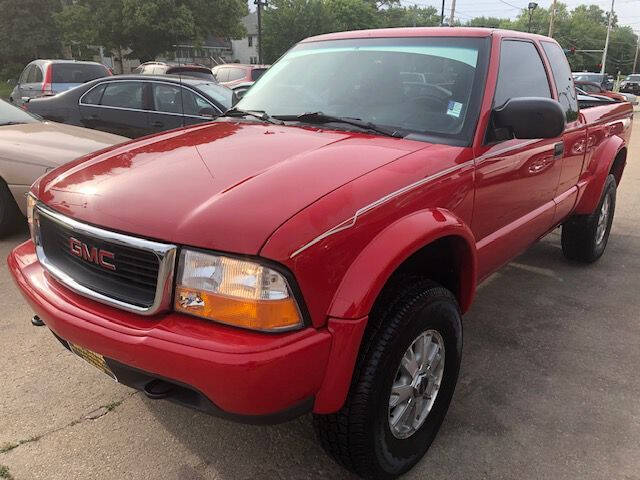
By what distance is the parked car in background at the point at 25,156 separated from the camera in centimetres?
471

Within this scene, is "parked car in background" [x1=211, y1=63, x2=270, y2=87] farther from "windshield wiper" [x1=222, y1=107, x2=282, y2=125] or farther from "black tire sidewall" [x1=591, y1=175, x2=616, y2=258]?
"windshield wiper" [x1=222, y1=107, x2=282, y2=125]

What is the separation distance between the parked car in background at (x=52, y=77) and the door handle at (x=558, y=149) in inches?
427

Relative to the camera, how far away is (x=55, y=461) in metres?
2.32

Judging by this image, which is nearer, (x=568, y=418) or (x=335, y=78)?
(x=568, y=418)

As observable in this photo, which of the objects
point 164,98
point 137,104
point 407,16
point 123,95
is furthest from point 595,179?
point 407,16

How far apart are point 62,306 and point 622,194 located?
778 cm

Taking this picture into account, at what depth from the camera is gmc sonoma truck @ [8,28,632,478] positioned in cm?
175

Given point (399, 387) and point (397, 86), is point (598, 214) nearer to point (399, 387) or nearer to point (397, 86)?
point (397, 86)

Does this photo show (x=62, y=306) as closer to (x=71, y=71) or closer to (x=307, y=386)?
(x=307, y=386)

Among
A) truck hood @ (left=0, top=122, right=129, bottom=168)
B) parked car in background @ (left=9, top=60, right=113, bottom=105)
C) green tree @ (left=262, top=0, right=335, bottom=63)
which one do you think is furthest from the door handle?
green tree @ (left=262, top=0, right=335, bottom=63)

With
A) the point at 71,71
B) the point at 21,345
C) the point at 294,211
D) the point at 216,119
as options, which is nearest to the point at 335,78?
the point at 216,119

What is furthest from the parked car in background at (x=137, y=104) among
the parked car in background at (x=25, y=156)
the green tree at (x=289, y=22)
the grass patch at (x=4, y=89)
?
the green tree at (x=289, y=22)

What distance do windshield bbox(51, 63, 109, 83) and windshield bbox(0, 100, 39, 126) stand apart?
6.57 m

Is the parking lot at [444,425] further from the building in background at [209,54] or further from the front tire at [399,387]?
the building in background at [209,54]
